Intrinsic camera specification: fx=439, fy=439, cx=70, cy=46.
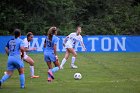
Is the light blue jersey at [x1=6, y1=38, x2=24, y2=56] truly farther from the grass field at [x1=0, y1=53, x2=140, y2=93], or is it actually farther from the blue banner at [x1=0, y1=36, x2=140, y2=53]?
the blue banner at [x1=0, y1=36, x2=140, y2=53]

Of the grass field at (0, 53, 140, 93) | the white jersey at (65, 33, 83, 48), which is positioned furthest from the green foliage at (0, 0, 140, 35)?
the grass field at (0, 53, 140, 93)

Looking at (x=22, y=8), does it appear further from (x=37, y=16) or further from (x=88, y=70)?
(x=88, y=70)

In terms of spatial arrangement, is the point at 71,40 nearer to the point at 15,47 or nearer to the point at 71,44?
the point at 71,44

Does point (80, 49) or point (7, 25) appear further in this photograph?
point (7, 25)

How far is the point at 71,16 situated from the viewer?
150 feet

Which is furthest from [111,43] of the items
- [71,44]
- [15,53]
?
[15,53]

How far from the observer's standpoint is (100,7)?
47.8 meters

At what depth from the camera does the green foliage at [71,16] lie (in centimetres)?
4269

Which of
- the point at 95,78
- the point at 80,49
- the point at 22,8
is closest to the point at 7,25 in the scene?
the point at 22,8

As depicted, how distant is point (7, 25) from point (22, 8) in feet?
11.0

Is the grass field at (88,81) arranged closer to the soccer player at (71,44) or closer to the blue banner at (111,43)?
the soccer player at (71,44)

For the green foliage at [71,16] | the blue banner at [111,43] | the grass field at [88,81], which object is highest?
the green foliage at [71,16]

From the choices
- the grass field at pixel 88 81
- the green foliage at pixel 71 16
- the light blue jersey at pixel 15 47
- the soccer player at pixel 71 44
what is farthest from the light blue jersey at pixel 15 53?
the green foliage at pixel 71 16

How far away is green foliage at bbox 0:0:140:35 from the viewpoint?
4269 centimetres
